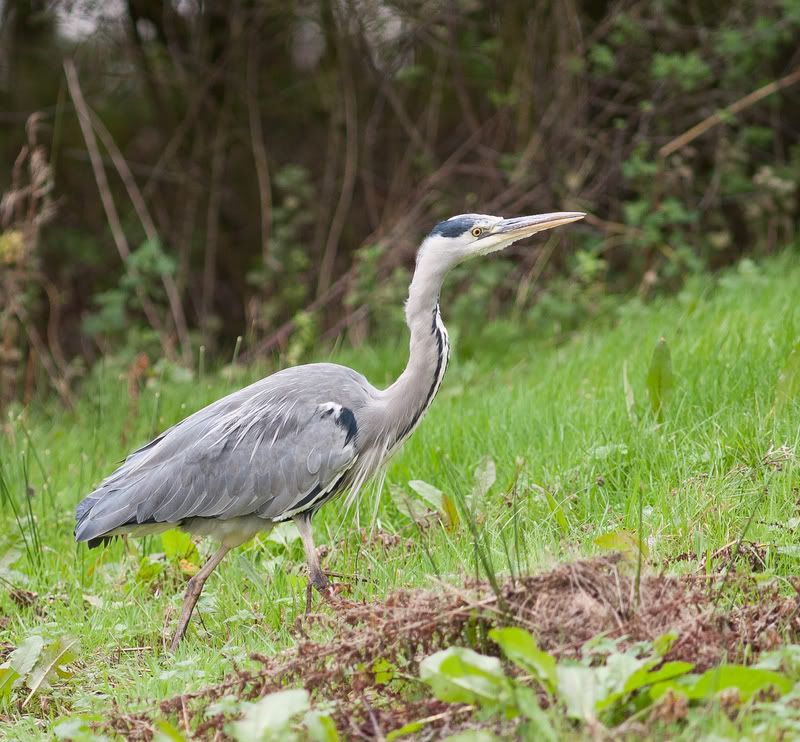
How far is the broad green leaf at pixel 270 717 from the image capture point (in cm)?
264

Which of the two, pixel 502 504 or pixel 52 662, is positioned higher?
pixel 52 662

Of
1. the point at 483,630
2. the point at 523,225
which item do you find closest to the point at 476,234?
the point at 523,225

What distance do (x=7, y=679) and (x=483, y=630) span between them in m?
1.64

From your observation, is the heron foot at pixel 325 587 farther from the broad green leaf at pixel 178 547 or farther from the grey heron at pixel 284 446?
the broad green leaf at pixel 178 547

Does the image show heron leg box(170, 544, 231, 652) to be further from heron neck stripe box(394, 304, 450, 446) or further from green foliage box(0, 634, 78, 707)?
heron neck stripe box(394, 304, 450, 446)

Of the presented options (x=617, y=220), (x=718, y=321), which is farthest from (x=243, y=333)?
(x=718, y=321)

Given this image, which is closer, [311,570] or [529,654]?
[529,654]

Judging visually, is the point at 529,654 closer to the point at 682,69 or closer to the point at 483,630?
the point at 483,630

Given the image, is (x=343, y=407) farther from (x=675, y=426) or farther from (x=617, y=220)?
(x=617, y=220)

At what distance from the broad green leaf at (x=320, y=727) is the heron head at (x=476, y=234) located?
2.35 meters

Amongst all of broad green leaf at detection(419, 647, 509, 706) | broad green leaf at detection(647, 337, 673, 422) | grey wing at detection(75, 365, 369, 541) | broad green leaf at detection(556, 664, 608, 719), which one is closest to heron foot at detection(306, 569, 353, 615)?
grey wing at detection(75, 365, 369, 541)

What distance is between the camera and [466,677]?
2793mm

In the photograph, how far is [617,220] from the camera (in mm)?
9203

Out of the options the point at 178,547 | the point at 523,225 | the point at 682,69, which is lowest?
the point at 178,547
